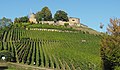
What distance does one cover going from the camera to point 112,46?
25109 millimetres

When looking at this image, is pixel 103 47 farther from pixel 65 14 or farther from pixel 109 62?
pixel 65 14

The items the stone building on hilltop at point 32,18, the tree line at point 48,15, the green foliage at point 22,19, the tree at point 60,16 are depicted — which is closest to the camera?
the green foliage at point 22,19

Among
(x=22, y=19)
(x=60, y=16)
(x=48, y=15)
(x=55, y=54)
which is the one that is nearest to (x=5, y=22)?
(x=22, y=19)

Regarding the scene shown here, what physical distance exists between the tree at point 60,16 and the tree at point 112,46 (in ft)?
317

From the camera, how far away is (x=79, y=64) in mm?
31234

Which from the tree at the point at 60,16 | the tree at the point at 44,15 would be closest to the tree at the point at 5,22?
the tree at the point at 44,15

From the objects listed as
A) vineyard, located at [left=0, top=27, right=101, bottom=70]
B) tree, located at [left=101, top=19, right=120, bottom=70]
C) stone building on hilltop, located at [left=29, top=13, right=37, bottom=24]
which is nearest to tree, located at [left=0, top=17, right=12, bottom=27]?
stone building on hilltop, located at [left=29, top=13, right=37, bottom=24]

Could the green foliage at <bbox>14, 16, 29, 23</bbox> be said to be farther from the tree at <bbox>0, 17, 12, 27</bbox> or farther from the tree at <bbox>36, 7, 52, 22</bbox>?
the tree at <bbox>0, 17, 12, 27</bbox>

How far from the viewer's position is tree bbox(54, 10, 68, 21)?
122 m

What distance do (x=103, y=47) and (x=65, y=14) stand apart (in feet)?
326

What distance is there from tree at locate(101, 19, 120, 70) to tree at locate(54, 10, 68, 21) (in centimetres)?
9658

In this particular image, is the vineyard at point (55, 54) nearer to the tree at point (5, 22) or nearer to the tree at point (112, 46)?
the tree at point (112, 46)

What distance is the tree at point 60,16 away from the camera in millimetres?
122500

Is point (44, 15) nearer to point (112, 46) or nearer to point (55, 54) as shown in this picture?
point (55, 54)
